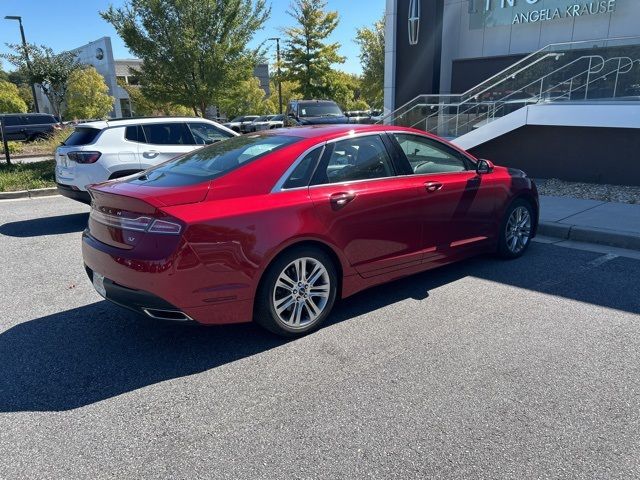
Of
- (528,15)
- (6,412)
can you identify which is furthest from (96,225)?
(528,15)

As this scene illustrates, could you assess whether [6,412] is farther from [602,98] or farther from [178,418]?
[602,98]

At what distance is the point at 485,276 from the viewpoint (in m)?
5.30

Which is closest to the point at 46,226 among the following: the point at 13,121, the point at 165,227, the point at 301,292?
the point at 165,227

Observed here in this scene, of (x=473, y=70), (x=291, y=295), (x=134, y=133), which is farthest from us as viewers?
(x=473, y=70)

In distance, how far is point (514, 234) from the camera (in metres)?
5.85

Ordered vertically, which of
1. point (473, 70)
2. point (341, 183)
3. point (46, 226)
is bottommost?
point (46, 226)

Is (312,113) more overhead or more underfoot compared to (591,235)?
more overhead

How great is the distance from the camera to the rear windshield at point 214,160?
3.88m

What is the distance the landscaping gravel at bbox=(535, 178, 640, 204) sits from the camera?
8.73m

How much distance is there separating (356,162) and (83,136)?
592 centimetres

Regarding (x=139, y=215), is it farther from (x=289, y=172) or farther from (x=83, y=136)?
(x=83, y=136)

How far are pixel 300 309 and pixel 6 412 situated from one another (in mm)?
2050

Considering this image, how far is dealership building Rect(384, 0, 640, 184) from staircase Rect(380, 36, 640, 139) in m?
0.02

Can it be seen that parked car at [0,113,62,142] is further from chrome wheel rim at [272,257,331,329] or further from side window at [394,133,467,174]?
chrome wheel rim at [272,257,331,329]
